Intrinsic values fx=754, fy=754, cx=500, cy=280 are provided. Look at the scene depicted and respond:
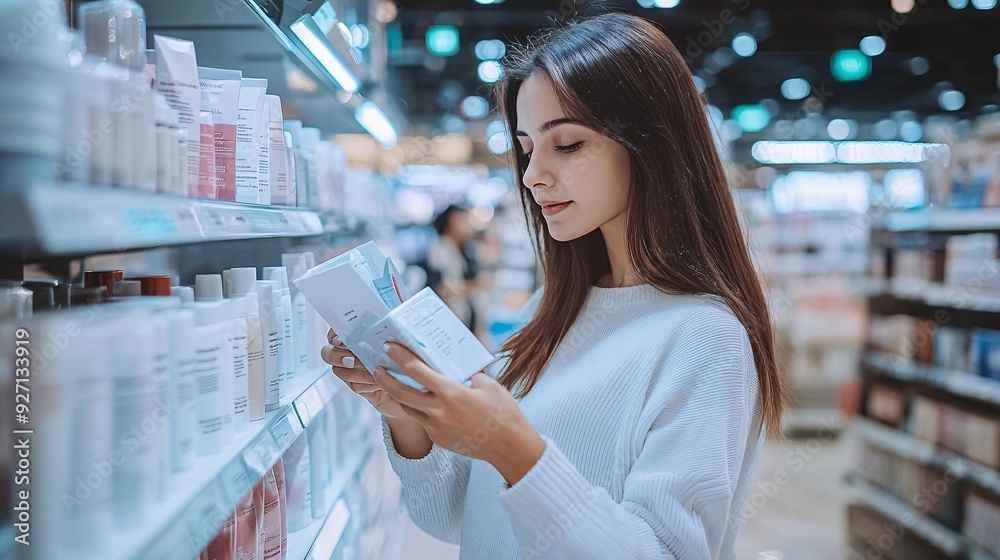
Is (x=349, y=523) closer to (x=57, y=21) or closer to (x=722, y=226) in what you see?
(x=722, y=226)

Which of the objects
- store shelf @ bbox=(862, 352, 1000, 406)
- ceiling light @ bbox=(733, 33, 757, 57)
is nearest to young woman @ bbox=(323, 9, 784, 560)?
store shelf @ bbox=(862, 352, 1000, 406)

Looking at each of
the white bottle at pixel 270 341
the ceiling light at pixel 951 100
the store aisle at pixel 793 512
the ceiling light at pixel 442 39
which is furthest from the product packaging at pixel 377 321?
the ceiling light at pixel 951 100

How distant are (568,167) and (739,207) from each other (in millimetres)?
685

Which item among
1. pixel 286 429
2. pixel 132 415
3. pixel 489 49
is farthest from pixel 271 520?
pixel 489 49

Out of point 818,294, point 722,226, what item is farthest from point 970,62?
point 722,226

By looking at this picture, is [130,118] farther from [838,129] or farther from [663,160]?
[838,129]

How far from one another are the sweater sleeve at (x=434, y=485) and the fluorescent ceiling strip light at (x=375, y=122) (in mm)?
1453

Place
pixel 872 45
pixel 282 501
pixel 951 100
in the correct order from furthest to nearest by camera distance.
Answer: pixel 951 100, pixel 872 45, pixel 282 501

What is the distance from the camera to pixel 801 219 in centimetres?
812

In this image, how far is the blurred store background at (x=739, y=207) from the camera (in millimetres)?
788

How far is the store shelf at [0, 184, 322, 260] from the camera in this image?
588 millimetres

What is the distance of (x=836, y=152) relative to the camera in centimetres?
1147

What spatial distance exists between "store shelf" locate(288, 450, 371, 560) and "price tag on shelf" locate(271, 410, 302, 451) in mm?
314

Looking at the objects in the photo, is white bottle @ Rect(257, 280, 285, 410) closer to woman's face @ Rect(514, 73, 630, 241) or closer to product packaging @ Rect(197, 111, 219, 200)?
product packaging @ Rect(197, 111, 219, 200)
